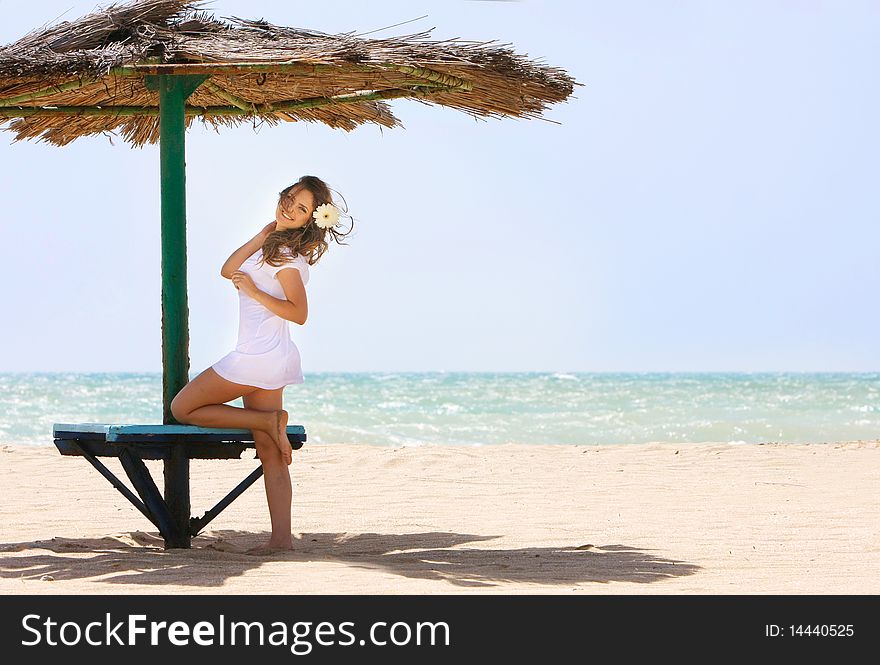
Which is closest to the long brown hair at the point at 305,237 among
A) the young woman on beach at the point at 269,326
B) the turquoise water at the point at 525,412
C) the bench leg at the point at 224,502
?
the young woman on beach at the point at 269,326

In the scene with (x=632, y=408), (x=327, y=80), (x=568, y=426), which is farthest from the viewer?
(x=632, y=408)

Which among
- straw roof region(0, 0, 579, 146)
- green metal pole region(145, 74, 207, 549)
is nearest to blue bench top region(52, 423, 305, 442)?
green metal pole region(145, 74, 207, 549)

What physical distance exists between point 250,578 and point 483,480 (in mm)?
4392

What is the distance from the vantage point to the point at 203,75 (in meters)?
5.73

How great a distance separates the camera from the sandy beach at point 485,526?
471cm

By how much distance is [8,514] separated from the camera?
6.94 metres

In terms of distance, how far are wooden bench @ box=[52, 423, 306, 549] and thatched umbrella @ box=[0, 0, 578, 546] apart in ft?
0.83

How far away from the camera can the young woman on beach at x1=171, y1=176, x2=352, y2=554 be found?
5.05 m

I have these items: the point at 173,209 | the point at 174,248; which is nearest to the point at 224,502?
the point at 174,248
